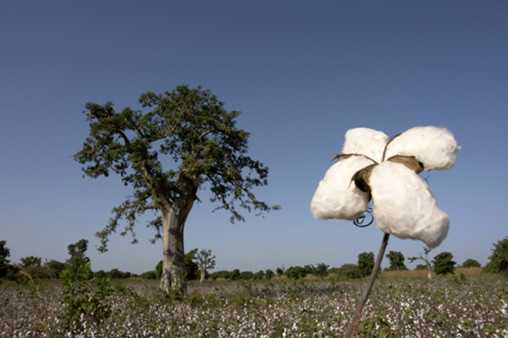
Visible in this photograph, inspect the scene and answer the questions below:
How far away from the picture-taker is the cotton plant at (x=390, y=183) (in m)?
0.83

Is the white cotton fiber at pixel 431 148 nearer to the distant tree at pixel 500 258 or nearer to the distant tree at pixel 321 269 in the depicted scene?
the distant tree at pixel 500 258

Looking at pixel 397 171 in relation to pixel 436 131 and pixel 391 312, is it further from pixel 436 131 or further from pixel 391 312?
pixel 391 312

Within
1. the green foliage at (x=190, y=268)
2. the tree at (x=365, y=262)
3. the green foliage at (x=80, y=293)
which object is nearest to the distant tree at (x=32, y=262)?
the green foliage at (x=80, y=293)

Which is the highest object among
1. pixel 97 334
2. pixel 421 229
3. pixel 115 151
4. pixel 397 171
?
pixel 115 151

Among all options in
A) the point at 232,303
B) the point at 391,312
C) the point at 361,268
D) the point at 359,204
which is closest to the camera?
the point at 359,204

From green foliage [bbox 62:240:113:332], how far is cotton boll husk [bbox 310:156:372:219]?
6.77 meters

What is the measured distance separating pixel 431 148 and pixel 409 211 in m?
0.21

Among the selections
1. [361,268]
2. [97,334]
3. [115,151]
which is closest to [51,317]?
[97,334]

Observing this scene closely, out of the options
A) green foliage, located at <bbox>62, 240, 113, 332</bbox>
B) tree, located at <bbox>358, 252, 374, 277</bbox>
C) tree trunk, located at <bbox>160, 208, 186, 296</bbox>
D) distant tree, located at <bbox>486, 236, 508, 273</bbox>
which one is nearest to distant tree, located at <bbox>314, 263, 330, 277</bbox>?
tree, located at <bbox>358, 252, 374, 277</bbox>

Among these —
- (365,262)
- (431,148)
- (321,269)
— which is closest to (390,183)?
(431,148)

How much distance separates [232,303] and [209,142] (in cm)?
806

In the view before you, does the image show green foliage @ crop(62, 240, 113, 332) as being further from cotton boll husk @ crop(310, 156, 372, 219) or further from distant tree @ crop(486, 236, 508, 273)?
distant tree @ crop(486, 236, 508, 273)

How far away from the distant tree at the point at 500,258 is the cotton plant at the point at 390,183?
27991 millimetres

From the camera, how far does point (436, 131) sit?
38.7 inches
